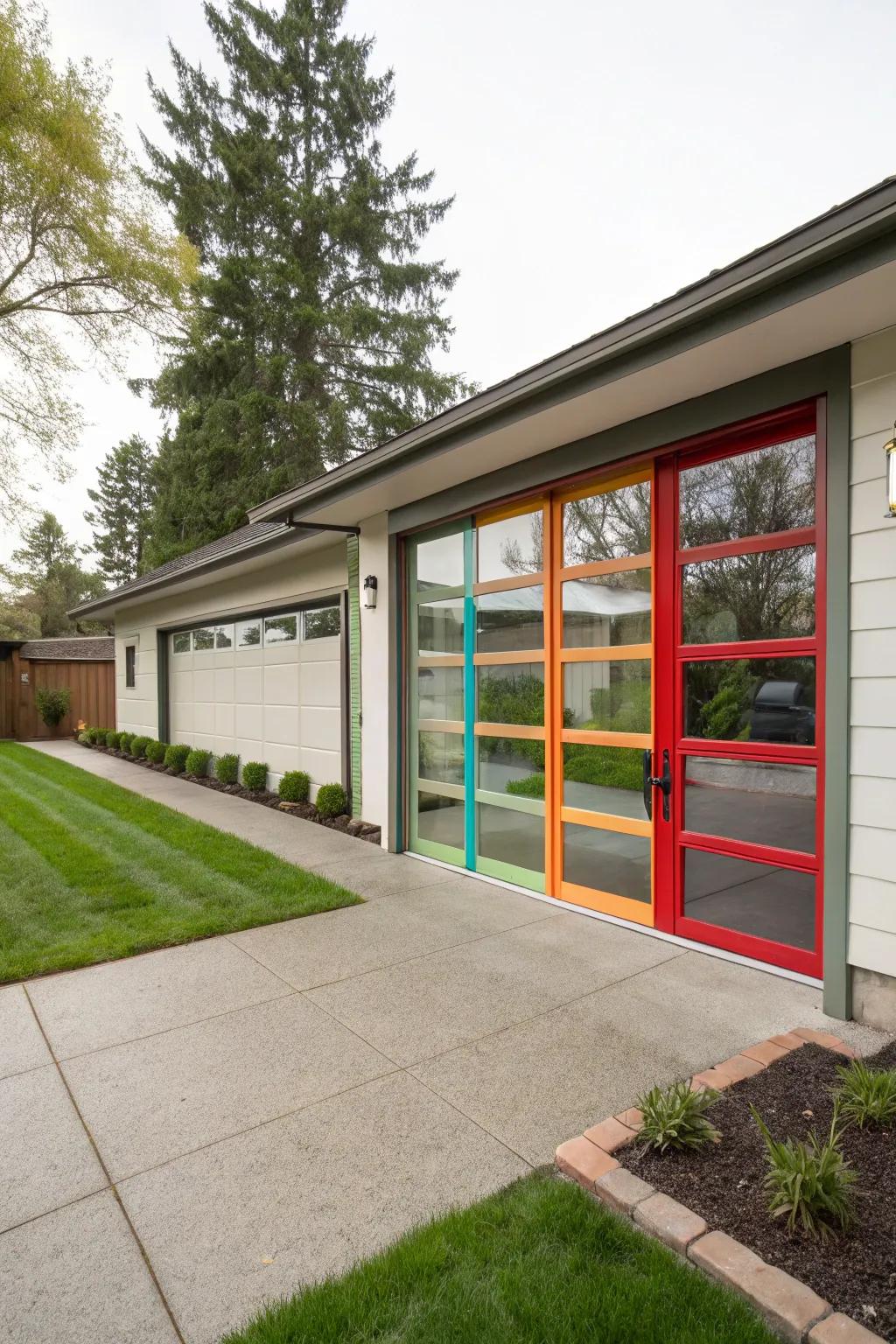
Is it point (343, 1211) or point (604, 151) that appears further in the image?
point (604, 151)

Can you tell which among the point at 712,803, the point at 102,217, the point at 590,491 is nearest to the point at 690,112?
the point at 590,491

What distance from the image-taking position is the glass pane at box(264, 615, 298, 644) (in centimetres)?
846

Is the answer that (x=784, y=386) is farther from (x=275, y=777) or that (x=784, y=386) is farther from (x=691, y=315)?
(x=275, y=777)

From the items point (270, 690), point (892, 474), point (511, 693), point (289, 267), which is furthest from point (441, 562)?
point (289, 267)

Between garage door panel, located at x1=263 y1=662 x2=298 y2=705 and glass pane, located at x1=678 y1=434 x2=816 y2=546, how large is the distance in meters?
5.52

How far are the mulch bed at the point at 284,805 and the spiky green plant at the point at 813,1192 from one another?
4.79 m

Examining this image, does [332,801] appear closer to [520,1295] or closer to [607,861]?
[607,861]

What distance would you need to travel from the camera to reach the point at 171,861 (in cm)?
565

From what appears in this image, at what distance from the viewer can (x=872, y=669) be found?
117 inches

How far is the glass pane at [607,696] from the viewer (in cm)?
407

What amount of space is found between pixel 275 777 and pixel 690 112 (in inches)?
371

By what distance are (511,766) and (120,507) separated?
34.1m

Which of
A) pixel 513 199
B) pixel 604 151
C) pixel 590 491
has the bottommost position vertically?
pixel 590 491

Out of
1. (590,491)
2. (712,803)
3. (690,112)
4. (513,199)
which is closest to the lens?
(712,803)
